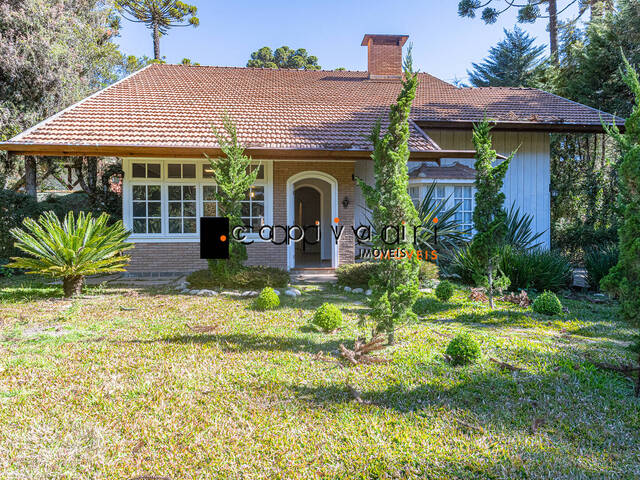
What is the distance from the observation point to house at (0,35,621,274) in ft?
31.7

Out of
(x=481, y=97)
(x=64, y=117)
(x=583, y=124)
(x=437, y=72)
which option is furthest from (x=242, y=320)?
(x=437, y=72)

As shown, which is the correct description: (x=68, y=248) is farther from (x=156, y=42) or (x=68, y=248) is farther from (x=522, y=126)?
(x=156, y=42)

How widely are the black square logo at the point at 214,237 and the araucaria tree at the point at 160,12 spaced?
55.8 ft

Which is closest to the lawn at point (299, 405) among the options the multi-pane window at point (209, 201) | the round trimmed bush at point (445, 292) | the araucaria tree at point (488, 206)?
the araucaria tree at point (488, 206)

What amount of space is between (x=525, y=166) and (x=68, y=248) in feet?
40.1

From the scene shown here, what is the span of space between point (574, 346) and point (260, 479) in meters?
4.05

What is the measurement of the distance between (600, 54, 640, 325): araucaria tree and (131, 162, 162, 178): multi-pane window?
936cm

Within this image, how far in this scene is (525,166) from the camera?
41.3 feet

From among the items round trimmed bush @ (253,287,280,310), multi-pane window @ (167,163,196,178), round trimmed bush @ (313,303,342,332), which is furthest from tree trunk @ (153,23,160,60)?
round trimmed bush @ (313,303,342,332)

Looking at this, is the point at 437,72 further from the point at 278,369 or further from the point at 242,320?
the point at 278,369

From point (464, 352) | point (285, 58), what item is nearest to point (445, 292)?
point (464, 352)

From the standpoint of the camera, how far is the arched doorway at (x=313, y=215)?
10875mm

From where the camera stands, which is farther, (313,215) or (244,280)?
(313,215)

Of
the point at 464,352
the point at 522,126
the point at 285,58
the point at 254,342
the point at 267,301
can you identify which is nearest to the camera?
the point at 464,352
